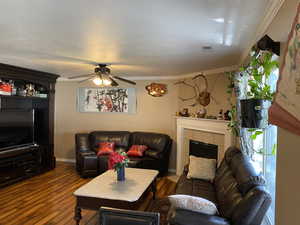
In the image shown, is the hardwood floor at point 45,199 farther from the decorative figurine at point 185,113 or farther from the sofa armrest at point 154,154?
the decorative figurine at point 185,113

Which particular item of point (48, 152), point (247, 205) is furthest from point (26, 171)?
point (247, 205)

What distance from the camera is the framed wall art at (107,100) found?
6.27 meters

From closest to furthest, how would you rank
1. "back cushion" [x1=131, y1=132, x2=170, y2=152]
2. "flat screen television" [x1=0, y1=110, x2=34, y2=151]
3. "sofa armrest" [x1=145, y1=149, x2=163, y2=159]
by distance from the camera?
"flat screen television" [x1=0, y1=110, x2=34, y2=151], "sofa armrest" [x1=145, y1=149, x2=163, y2=159], "back cushion" [x1=131, y1=132, x2=170, y2=152]

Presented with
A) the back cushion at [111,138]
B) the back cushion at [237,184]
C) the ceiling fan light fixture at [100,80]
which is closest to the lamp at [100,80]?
the ceiling fan light fixture at [100,80]

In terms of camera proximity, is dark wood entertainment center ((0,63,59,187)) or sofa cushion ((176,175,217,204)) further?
dark wood entertainment center ((0,63,59,187))

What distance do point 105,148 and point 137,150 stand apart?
78cm

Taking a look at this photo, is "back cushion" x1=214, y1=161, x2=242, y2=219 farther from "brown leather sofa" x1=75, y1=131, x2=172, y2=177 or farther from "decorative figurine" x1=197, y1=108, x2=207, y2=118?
"brown leather sofa" x1=75, y1=131, x2=172, y2=177

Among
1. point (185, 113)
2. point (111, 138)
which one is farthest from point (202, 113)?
point (111, 138)

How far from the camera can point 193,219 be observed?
2039mm

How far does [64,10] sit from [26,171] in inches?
170

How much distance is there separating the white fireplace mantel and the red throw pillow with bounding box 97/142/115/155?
5.27ft

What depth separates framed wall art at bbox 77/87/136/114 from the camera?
627 centimetres

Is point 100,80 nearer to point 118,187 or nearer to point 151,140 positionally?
point 118,187

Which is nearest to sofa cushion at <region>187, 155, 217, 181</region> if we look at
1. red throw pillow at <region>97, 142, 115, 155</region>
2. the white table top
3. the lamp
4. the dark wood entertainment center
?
the white table top
